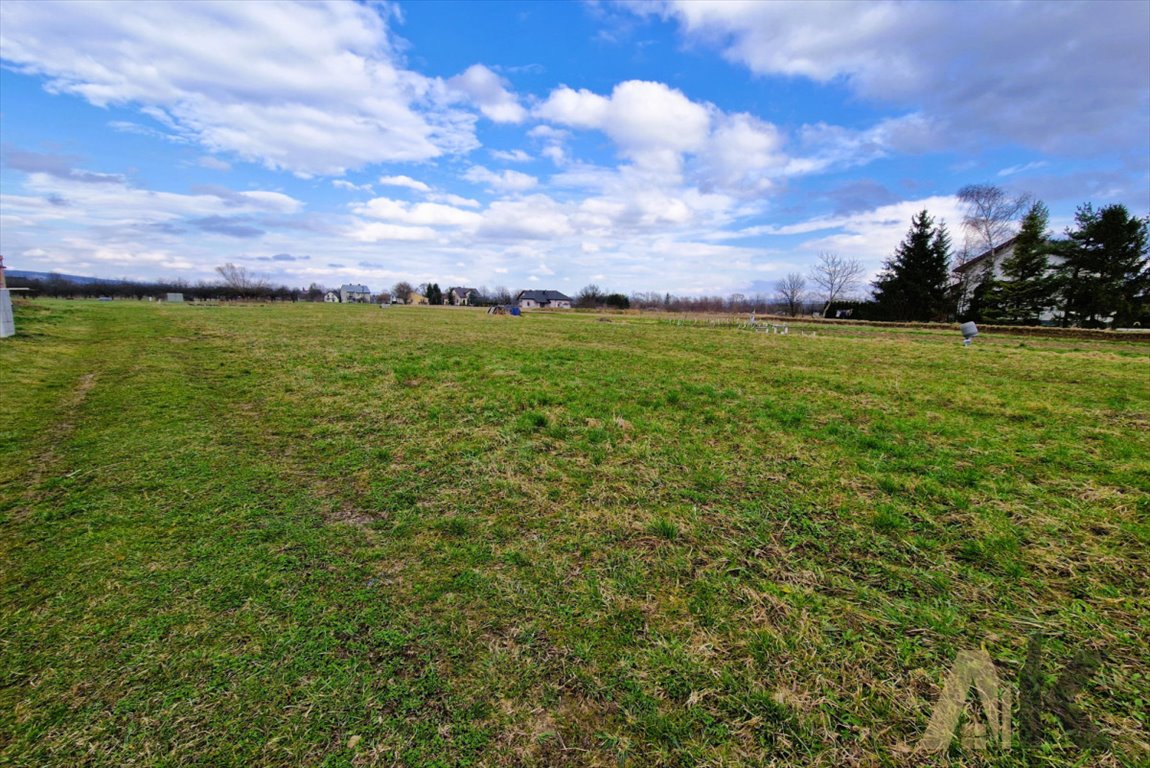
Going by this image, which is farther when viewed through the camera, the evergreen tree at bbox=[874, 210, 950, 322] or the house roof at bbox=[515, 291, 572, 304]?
the house roof at bbox=[515, 291, 572, 304]

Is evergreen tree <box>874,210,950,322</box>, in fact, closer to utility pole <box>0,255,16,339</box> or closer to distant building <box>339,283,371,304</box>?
utility pole <box>0,255,16,339</box>

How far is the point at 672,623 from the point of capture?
9.94 feet

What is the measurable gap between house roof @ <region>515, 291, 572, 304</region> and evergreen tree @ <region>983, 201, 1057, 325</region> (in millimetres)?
92302

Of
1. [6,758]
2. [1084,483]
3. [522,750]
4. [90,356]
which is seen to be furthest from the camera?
[90,356]

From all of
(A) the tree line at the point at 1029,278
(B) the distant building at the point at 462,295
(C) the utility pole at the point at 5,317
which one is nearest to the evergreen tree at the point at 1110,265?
(A) the tree line at the point at 1029,278

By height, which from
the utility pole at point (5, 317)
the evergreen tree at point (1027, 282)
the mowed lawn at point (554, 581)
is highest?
the evergreen tree at point (1027, 282)

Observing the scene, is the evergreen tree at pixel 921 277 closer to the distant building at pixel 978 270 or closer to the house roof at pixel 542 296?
the distant building at pixel 978 270

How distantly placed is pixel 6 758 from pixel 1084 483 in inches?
343

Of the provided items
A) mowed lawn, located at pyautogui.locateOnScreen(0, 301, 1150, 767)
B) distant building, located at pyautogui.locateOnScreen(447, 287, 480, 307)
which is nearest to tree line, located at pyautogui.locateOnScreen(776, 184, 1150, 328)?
mowed lawn, located at pyautogui.locateOnScreen(0, 301, 1150, 767)

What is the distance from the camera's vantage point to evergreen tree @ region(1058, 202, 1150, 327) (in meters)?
32.1

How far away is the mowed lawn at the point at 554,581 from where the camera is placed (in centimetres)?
227

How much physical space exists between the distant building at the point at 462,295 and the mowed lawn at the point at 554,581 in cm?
12790

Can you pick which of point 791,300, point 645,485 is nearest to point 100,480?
point 645,485

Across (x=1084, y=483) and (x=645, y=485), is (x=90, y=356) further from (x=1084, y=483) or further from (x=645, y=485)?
(x=1084, y=483)
